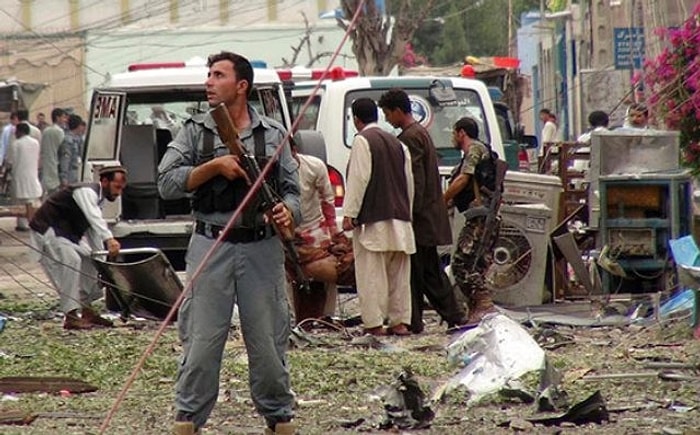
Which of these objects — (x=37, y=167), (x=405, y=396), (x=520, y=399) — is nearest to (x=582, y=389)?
(x=520, y=399)

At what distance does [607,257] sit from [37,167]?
14.1m

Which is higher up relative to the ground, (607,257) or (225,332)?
(225,332)

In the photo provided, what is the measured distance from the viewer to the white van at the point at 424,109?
620 inches

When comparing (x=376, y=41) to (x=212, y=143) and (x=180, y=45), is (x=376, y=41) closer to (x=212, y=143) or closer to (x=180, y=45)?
(x=180, y=45)

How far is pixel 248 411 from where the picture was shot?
8.89m

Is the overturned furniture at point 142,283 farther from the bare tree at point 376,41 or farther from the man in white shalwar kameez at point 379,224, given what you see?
the bare tree at point 376,41

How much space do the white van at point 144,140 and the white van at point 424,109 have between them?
0.52 m

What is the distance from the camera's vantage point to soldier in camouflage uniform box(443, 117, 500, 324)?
13.1 m

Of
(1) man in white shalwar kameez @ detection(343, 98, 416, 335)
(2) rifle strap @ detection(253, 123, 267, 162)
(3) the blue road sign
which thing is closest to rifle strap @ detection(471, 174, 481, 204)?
(1) man in white shalwar kameez @ detection(343, 98, 416, 335)

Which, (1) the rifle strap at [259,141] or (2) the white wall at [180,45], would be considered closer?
(1) the rifle strap at [259,141]

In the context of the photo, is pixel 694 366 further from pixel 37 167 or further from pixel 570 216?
pixel 37 167

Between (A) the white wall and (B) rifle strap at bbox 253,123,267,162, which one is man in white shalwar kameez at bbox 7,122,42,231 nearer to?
(B) rifle strap at bbox 253,123,267,162

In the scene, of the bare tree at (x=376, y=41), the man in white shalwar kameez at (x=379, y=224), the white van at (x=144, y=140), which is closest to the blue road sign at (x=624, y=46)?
the bare tree at (x=376, y=41)

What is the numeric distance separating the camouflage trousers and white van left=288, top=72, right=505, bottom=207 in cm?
247
